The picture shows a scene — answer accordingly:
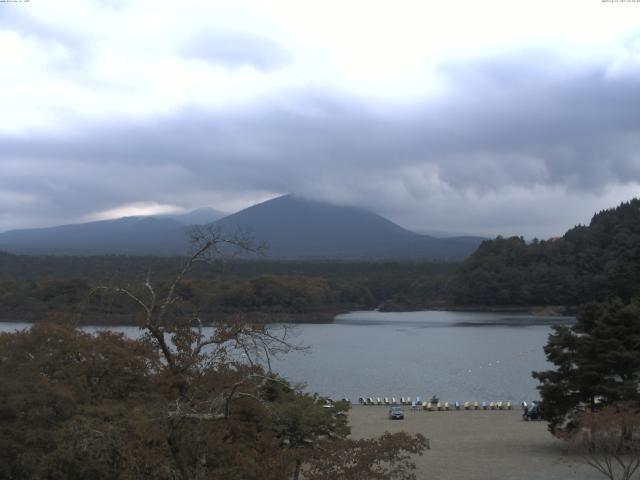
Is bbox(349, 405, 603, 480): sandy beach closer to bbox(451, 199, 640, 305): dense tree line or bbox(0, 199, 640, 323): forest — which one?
bbox(0, 199, 640, 323): forest

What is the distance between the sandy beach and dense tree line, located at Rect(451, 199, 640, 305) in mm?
47424

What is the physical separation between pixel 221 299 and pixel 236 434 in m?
55.6

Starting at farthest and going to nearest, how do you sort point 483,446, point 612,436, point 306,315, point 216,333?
point 306,315
point 483,446
point 612,436
point 216,333

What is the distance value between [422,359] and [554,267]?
39.3 m

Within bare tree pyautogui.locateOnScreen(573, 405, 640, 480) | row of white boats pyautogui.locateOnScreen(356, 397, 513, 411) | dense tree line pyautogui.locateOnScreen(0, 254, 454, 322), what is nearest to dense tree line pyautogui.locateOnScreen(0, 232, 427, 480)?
bare tree pyautogui.locateOnScreen(573, 405, 640, 480)

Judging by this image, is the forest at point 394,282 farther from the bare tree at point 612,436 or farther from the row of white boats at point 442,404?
the bare tree at point 612,436

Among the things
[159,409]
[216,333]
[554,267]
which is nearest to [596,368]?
[216,333]

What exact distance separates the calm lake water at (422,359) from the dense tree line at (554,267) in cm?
1037

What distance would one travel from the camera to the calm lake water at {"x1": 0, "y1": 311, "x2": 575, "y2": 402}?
28688mm

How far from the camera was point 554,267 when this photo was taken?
72.8m

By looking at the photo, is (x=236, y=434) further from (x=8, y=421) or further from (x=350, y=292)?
(x=350, y=292)

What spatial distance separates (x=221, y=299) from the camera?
62312 millimetres

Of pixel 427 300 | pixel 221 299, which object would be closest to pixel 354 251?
pixel 427 300

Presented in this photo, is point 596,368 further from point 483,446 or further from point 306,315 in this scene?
point 306,315
